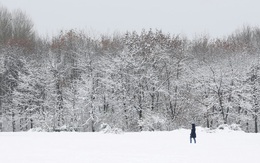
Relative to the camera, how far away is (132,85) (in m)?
48.0

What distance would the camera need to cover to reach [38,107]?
49.6 m

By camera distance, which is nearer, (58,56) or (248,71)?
(248,71)

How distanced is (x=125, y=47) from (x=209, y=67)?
12.0 m

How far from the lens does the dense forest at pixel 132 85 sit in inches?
1854

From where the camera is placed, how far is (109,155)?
1994cm

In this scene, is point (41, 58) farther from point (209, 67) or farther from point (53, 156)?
point (53, 156)

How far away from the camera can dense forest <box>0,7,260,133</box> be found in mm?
47094

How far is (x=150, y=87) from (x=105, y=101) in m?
6.60

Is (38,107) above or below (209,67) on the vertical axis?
below

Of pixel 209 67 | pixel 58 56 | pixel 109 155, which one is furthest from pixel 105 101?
pixel 109 155

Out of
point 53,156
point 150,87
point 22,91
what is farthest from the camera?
point 22,91

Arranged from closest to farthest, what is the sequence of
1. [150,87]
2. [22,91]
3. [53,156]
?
[53,156] < [150,87] < [22,91]

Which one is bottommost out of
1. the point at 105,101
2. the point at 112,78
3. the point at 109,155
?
the point at 109,155

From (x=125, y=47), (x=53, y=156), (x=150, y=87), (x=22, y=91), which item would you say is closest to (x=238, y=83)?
(x=150, y=87)
